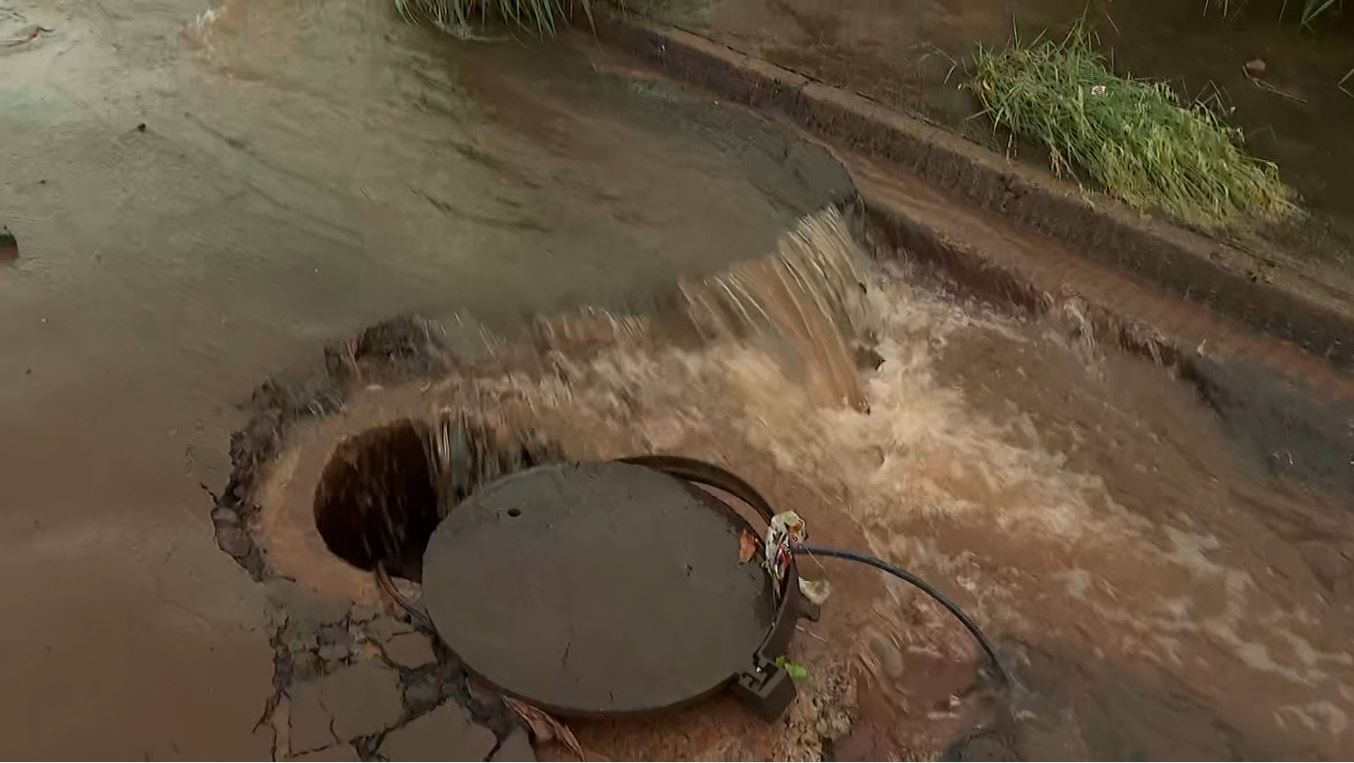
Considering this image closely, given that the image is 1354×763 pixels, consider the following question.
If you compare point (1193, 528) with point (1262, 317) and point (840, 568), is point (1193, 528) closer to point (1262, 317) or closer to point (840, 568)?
point (1262, 317)

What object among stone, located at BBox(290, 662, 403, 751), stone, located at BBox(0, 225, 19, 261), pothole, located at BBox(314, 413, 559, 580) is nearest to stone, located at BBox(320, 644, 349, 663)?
stone, located at BBox(290, 662, 403, 751)

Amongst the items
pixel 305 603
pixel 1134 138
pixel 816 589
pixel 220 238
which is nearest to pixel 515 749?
pixel 305 603

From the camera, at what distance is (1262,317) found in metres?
3.77

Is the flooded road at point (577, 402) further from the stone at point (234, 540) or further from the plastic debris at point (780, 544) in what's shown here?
the plastic debris at point (780, 544)

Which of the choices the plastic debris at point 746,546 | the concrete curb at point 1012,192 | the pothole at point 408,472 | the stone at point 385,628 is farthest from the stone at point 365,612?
the concrete curb at point 1012,192

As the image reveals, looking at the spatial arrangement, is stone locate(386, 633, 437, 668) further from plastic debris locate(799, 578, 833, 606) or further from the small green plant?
plastic debris locate(799, 578, 833, 606)

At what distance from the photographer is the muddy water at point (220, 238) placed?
261cm

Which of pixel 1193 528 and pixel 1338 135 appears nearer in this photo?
pixel 1193 528

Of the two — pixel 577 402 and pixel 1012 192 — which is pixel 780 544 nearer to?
pixel 577 402

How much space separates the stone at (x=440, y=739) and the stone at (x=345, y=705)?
48 millimetres

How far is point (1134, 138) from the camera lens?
13.5 ft

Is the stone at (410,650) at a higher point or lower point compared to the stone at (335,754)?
higher

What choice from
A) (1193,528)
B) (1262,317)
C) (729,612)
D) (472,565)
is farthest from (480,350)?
(1262,317)

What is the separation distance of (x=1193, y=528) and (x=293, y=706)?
2.60 metres
